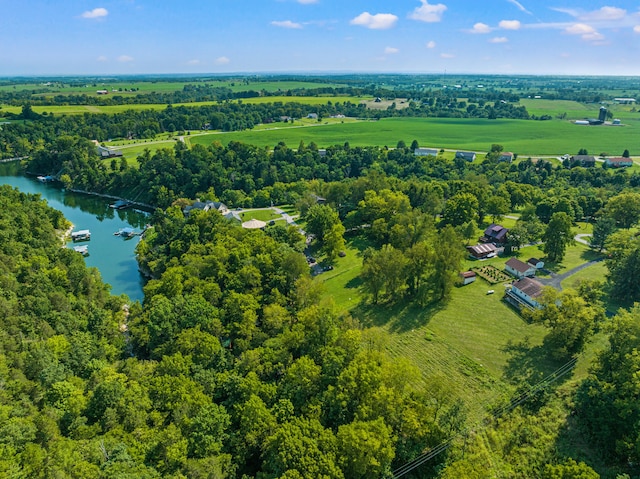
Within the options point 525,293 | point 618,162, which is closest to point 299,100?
point 618,162

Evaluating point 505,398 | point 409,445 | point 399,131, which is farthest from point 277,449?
point 399,131

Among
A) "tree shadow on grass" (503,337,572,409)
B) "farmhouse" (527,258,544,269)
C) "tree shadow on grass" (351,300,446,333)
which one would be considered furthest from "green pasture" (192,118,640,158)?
"tree shadow on grass" (503,337,572,409)

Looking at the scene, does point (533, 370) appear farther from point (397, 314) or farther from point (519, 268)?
point (519, 268)

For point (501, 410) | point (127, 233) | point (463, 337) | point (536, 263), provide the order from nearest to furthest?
point (501, 410)
point (463, 337)
point (536, 263)
point (127, 233)

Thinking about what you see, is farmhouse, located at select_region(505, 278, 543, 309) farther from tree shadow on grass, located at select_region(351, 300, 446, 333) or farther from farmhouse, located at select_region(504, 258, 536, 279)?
tree shadow on grass, located at select_region(351, 300, 446, 333)

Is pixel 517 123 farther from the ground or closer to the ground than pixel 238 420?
farther from the ground

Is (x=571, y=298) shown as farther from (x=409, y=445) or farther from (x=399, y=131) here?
(x=399, y=131)
